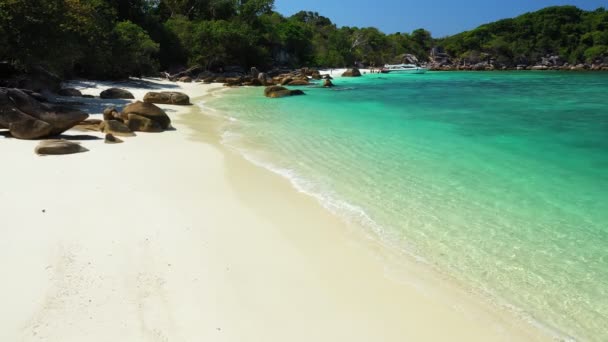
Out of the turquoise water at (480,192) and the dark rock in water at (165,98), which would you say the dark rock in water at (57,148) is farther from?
the dark rock in water at (165,98)

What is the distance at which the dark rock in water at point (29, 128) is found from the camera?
29.9 ft

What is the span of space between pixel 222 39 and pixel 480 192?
141ft

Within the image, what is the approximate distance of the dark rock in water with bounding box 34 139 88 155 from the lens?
7.94 meters

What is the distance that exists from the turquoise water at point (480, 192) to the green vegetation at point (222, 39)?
296 inches

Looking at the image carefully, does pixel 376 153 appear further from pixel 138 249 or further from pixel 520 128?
pixel 520 128

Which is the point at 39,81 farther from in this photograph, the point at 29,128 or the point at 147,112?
the point at 29,128

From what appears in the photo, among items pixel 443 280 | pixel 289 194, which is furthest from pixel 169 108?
pixel 443 280

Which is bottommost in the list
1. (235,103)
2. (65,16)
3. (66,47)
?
(235,103)

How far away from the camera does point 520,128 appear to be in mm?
15156

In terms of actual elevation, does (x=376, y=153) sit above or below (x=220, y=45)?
below

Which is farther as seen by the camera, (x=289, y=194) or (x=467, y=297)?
(x=289, y=194)

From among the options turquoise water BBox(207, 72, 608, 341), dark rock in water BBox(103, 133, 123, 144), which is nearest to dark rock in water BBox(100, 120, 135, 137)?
dark rock in water BBox(103, 133, 123, 144)

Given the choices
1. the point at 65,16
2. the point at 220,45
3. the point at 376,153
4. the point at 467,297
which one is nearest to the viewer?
the point at 467,297

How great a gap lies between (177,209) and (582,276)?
16.5 feet
